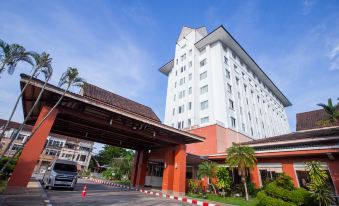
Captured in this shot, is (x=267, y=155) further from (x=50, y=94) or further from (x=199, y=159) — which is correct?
(x=50, y=94)

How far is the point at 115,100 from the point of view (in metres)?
21.5

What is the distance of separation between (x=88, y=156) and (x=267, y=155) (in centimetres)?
5414

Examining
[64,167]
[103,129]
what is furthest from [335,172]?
[64,167]

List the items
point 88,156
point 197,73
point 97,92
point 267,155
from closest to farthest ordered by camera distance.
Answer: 1. point 267,155
2. point 97,92
3. point 197,73
4. point 88,156

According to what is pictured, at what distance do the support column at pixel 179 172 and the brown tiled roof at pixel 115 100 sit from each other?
289 inches

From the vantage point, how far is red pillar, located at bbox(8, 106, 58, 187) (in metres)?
9.24

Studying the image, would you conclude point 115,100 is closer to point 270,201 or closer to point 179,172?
point 179,172

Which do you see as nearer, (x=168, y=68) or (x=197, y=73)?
(x=197, y=73)

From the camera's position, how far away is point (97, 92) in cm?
2036

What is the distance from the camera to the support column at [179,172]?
15875mm

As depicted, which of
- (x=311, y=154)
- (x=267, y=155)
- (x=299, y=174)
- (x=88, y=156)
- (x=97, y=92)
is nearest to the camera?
(x=311, y=154)

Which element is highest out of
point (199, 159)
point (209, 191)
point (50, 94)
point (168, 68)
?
point (168, 68)

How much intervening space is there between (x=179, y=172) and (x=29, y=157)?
10976mm

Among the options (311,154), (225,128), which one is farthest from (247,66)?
(311,154)
